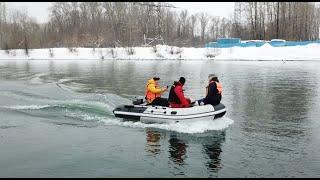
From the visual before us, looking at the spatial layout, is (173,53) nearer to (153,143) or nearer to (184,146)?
(153,143)

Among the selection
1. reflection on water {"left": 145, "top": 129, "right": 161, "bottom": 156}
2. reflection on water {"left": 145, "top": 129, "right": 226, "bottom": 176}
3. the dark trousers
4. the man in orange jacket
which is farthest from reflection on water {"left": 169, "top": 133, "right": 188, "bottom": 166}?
the man in orange jacket

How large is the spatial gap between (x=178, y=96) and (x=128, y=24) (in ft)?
237

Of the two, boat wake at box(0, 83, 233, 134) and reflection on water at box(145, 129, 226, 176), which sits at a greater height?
boat wake at box(0, 83, 233, 134)

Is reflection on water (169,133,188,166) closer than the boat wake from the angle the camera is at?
Yes

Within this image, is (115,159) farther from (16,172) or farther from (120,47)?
(120,47)

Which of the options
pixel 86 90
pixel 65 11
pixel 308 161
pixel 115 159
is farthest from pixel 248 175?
pixel 65 11

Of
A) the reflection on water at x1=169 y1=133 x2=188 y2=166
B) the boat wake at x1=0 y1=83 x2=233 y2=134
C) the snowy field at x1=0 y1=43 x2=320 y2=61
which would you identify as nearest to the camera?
the reflection on water at x1=169 y1=133 x2=188 y2=166

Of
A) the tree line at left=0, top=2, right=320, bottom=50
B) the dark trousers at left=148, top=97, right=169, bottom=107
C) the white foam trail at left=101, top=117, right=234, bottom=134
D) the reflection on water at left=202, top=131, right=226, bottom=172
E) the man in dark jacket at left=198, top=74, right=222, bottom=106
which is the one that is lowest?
the reflection on water at left=202, top=131, right=226, bottom=172

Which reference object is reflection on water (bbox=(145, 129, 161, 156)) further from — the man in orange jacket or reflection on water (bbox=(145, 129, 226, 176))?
the man in orange jacket

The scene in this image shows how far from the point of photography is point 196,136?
595 inches

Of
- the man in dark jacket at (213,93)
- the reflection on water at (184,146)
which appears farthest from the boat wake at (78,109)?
the man in dark jacket at (213,93)

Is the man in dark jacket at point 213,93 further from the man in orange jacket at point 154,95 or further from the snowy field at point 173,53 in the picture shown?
the snowy field at point 173,53

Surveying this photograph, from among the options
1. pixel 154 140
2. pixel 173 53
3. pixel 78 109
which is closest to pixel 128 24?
pixel 173 53

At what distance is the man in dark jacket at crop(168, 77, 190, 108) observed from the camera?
1627 centimetres
